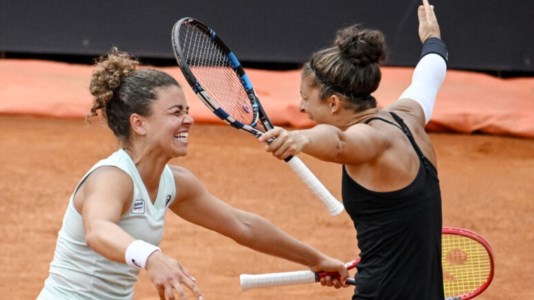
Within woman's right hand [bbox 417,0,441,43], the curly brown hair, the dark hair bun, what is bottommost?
the curly brown hair

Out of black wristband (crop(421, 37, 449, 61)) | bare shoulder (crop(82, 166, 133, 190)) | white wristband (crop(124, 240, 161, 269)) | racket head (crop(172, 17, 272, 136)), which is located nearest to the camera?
white wristband (crop(124, 240, 161, 269))

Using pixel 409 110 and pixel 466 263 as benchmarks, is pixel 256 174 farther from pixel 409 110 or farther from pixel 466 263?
pixel 409 110

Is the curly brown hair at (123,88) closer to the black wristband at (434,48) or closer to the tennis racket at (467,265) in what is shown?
the black wristband at (434,48)

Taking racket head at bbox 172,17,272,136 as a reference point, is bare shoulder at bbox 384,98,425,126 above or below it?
above

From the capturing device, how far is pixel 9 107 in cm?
1059

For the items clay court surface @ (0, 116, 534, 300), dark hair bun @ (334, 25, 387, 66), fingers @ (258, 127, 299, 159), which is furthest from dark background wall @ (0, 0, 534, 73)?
fingers @ (258, 127, 299, 159)

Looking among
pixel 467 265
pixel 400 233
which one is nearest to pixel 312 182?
pixel 400 233

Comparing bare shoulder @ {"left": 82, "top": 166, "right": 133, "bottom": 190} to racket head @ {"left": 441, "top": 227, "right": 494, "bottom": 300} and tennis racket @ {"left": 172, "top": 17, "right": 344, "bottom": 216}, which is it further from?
racket head @ {"left": 441, "top": 227, "right": 494, "bottom": 300}

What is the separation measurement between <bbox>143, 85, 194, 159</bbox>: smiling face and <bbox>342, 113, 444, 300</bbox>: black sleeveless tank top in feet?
2.01

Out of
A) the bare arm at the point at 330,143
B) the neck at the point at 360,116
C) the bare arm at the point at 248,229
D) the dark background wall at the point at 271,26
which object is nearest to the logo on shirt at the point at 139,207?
the bare arm at the point at 248,229

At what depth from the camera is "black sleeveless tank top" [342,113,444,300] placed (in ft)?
12.7

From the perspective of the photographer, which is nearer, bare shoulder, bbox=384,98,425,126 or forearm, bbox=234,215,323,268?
bare shoulder, bbox=384,98,425,126

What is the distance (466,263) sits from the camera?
15.9 feet

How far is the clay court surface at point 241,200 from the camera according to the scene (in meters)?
6.89
